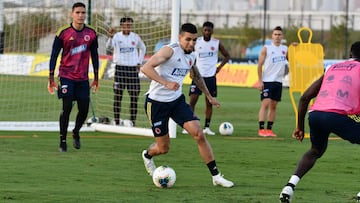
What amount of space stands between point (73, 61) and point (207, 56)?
16.1ft

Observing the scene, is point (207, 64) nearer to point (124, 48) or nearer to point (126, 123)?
point (124, 48)

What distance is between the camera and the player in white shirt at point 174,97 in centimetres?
1173

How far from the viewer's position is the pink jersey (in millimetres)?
10148

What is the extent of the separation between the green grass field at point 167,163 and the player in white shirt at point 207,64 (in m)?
0.81

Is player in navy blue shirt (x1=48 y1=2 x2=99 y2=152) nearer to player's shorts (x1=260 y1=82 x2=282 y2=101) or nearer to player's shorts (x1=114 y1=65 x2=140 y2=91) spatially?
player's shorts (x1=114 y1=65 x2=140 y2=91)

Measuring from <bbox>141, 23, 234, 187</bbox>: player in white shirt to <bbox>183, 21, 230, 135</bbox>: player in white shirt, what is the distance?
7.17 metres

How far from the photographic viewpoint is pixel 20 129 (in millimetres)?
19453

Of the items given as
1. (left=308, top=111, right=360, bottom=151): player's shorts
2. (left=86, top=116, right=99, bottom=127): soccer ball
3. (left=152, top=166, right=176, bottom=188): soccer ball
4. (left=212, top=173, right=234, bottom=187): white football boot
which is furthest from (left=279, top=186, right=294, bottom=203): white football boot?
(left=86, top=116, right=99, bottom=127): soccer ball

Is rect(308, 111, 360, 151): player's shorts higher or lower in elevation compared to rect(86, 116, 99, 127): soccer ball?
higher

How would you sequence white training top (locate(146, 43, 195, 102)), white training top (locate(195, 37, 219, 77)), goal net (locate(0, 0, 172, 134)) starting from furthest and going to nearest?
goal net (locate(0, 0, 172, 134)), white training top (locate(195, 37, 219, 77)), white training top (locate(146, 43, 195, 102))

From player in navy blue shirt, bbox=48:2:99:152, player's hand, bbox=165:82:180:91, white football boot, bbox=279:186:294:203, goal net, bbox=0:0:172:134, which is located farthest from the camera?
goal net, bbox=0:0:172:134

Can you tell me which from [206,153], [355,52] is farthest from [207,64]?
[355,52]

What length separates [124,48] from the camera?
65.5ft

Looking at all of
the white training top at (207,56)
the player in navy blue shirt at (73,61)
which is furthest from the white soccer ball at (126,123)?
the player in navy blue shirt at (73,61)
